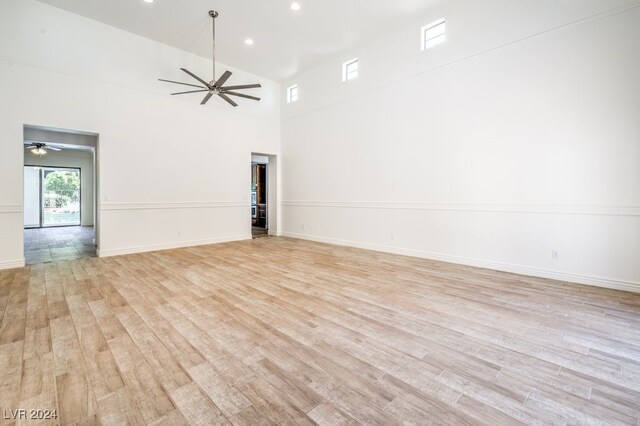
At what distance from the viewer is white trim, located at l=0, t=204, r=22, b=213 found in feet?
15.2

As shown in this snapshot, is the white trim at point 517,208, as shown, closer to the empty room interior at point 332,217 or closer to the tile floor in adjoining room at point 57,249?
the empty room interior at point 332,217

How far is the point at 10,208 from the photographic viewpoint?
15.4 ft

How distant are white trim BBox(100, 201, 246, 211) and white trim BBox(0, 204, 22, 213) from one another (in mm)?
1120

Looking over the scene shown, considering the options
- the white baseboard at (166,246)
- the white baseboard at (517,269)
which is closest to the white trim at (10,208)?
the white baseboard at (166,246)

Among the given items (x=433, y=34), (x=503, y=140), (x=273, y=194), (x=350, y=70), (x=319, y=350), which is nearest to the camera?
(x=319, y=350)

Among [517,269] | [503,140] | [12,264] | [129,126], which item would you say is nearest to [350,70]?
[503,140]

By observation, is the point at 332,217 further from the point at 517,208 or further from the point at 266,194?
the point at 517,208

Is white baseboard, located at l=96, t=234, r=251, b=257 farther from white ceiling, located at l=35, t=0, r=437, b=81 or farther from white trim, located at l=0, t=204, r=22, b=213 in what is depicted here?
white ceiling, located at l=35, t=0, r=437, b=81

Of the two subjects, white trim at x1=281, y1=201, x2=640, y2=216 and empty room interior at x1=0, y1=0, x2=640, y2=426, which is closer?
empty room interior at x1=0, y1=0, x2=640, y2=426

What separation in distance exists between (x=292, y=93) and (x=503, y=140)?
5765 mm

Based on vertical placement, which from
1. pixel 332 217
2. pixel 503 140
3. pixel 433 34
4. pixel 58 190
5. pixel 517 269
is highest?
pixel 433 34

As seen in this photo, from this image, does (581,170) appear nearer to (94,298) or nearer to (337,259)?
(337,259)

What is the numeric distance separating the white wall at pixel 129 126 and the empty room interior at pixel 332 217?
4 centimetres

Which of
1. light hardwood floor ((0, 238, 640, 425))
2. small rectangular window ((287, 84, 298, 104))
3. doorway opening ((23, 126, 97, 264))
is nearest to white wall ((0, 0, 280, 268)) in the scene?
small rectangular window ((287, 84, 298, 104))
